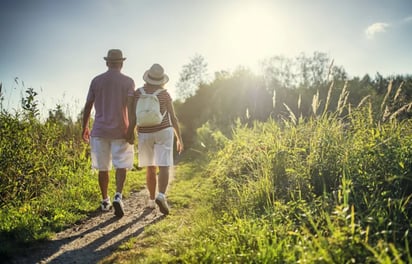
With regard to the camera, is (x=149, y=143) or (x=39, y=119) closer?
(x=149, y=143)

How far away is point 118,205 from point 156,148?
100 centimetres

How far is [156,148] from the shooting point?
5113 mm

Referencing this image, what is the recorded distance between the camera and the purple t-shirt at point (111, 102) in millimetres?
5055

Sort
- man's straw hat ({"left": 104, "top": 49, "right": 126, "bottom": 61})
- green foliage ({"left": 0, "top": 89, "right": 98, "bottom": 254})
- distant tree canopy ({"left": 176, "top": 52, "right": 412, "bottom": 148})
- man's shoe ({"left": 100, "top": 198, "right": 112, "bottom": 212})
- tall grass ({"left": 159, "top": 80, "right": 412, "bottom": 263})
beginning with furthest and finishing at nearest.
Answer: distant tree canopy ({"left": 176, "top": 52, "right": 412, "bottom": 148}) < man's shoe ({"left": 100, "top": 198, "right": 112, "bottom": 212}) < man's straw hat ({"left": 104, "top": 49, "right": 126, "bottom": 61}) < green foliage ({"left": 0, "top": 89, "right": 98, "bottom": 254}) < tall grass ({"left": 159, "top": 80, "right": 412, "bottom": 263})

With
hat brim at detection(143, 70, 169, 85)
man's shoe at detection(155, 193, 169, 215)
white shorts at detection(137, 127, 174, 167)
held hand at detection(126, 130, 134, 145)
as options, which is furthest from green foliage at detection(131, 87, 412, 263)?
hat brim at detection(143, 70, 169, 85)

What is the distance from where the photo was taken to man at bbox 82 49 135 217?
5062 mm

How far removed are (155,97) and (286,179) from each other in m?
2.22

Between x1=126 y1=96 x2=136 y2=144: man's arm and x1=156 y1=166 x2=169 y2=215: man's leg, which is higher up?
x1=126 y1=96 x2=136 y2=144: man's arm

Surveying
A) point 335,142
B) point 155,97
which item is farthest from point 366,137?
point 155,97

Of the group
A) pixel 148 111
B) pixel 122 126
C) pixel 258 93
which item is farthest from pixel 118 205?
pixel 258 93

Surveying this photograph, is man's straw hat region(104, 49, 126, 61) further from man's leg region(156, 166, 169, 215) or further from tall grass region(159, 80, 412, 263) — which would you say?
tall grass region(159, 80, 412, 263)

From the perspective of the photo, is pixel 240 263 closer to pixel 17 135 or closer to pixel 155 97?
pixel 155 97

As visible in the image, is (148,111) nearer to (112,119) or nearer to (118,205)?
(112,119)

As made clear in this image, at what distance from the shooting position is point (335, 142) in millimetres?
4457
